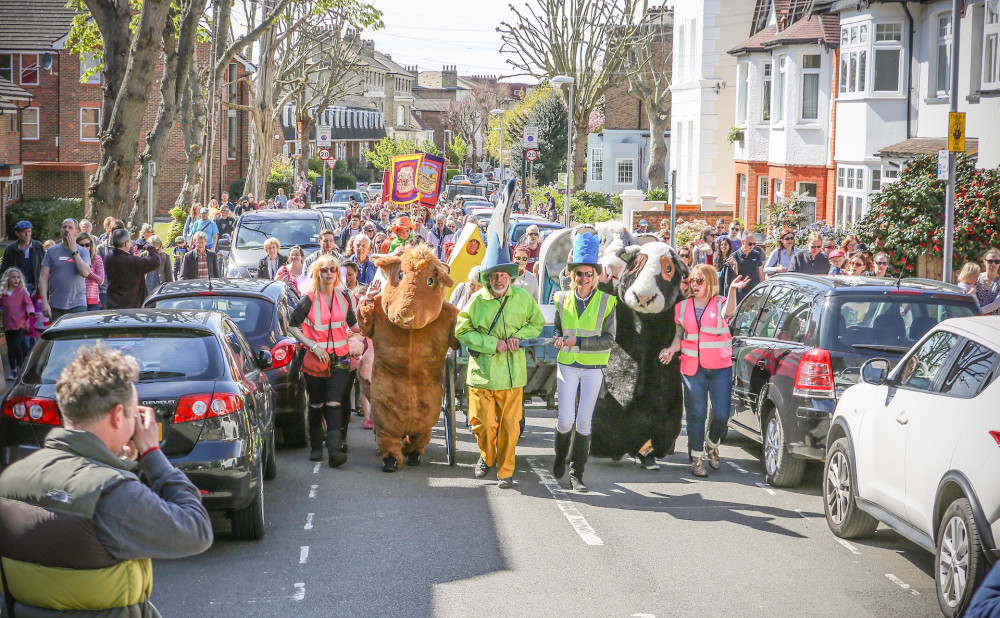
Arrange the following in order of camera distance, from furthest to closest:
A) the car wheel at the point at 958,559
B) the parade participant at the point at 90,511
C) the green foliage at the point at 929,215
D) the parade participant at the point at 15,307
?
the green foliage at the point at 929,215 < the parade participant at the point at 15,307 < the car wheel at the point at 958,559 < the parade participant at the point at 90,511

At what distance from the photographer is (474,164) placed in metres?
142

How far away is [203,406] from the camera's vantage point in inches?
298

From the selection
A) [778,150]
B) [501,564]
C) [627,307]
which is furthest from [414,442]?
[778,150]

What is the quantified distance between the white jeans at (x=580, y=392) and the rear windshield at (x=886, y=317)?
1813mm

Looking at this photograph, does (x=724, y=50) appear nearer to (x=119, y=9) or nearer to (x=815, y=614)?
(x=119, y=9)

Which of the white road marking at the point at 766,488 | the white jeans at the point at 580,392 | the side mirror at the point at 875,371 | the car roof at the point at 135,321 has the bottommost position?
the white road marking at the point at 766,488

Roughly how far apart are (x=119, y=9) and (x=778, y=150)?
19.8 meters

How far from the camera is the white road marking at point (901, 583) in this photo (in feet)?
23.2

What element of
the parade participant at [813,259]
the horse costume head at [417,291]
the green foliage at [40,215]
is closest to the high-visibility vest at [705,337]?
the horse costume head at [417,291]

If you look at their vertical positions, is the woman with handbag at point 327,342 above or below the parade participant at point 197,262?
below

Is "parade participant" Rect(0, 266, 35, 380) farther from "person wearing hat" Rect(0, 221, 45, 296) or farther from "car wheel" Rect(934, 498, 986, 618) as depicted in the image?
"car wheel" Rect(934, 498, 986, 618)

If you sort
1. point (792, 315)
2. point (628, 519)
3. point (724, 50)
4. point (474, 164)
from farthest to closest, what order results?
point (474, 164) < point (724, 50) < point (792, 315) < point (628, 519)

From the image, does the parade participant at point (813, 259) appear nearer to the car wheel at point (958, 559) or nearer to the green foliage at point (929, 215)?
the green foliage at point (929, 215)

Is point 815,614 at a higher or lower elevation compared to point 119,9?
lower
